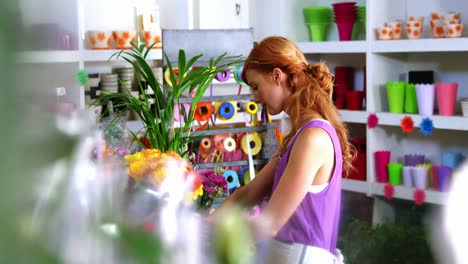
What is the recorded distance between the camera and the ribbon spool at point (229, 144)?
11.2 feet

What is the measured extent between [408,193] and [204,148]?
1265mm

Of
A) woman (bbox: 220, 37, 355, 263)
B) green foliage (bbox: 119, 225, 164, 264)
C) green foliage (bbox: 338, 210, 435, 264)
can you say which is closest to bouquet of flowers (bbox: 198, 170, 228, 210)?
woman (bbox: 220, 37, 355, 263)

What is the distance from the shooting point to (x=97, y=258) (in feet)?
0.86

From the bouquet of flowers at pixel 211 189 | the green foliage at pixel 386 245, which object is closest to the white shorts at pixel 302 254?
the bouquet of flowers at pixel 211 189

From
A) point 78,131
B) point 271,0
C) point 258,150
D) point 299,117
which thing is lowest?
point 258,150

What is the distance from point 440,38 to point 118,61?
1638 millimetres

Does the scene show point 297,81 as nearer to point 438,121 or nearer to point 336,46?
point 438,121

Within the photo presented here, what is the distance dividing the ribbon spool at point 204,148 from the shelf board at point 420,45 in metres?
1.27

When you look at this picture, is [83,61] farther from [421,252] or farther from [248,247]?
[248,247]

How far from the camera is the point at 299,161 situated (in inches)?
74.7

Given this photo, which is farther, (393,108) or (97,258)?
(393,108)

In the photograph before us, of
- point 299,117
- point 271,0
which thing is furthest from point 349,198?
point 299,117

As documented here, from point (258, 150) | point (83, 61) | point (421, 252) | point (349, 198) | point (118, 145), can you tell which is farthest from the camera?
point (349, 198)

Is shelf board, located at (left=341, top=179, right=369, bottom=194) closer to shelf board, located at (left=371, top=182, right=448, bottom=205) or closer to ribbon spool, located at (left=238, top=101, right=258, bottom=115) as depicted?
shelf board, located at (left=371, top=182, right=448, bottom=205)
